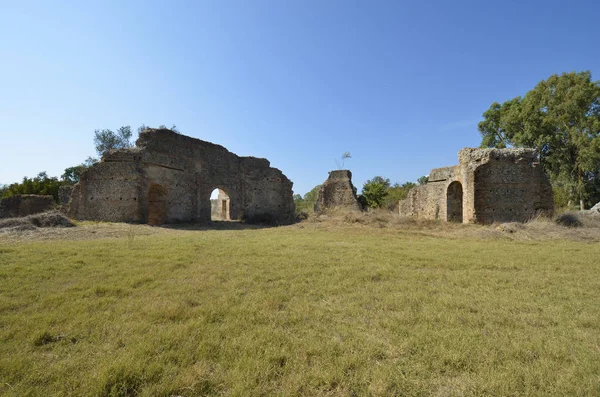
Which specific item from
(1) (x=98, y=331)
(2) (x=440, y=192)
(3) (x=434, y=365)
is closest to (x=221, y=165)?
(2) (x=440, y=192)

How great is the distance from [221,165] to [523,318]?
16.1 meters

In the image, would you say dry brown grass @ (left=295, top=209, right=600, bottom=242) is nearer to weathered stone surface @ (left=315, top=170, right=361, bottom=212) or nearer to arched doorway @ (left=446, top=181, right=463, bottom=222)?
arched doorway @ (left=446, top=181, right=463, bottom=222)

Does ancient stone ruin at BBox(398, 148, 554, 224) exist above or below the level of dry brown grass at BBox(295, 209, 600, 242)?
above

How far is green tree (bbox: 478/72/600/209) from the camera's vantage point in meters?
19.2

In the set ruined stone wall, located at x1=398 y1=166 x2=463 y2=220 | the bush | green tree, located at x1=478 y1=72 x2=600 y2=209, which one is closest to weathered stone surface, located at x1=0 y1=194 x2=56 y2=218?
ruined stone wall, located at x1=398 y1=166 x2=463 y2=220

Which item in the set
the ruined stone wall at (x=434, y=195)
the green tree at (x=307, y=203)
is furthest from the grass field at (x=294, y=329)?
the green tree at (x=307, y=203)

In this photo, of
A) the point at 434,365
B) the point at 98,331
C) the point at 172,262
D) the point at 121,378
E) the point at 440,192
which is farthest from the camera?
the point at 440,192

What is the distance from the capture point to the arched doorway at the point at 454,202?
1439cm

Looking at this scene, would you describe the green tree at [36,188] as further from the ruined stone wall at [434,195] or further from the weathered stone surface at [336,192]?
the ruined stone wall at [434,195]

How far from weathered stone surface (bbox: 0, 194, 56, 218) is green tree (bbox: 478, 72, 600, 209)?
107ft

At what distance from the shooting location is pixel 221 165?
669 inches

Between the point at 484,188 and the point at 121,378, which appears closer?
the point at 121,378

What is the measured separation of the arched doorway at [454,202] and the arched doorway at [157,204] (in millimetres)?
14251

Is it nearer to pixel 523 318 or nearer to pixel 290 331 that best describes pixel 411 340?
pixel 290 331
